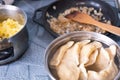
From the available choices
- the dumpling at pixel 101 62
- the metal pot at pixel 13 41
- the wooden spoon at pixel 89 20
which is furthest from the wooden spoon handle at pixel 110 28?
the metal pot at pixel 13 41

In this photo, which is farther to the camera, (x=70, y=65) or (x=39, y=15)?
(x=39, y=15)

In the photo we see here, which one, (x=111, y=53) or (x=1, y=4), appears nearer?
(x=111, y=53)

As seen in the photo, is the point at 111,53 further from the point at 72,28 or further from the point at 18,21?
the point at 18,21

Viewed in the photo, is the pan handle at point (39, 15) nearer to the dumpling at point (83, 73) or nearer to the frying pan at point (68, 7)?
the frying pan at point (68, 7)

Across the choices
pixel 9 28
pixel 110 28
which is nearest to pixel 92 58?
pixel 110 28

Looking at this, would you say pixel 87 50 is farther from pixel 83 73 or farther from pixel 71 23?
pixel 71 23

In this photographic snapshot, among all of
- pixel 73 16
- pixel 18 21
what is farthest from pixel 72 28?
pixel 18 21
